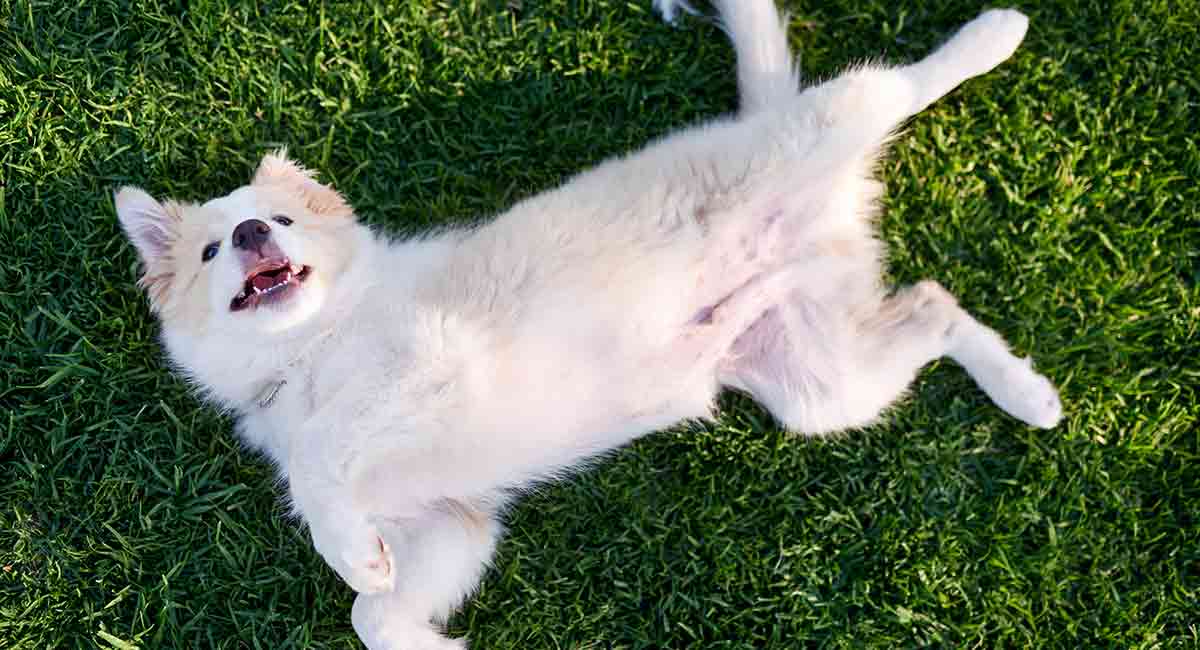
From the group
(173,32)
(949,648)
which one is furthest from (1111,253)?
(173,32)

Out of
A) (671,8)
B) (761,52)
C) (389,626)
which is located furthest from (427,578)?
(671,8)

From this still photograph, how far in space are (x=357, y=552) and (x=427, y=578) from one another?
47cm

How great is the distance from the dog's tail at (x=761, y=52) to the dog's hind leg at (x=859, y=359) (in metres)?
0.77

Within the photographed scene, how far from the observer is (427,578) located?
279 centimetres

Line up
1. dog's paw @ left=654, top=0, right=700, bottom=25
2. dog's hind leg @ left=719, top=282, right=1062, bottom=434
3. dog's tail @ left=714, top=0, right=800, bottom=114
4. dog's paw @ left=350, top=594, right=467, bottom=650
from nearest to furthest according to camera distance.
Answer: dog's paw @ left=350, top=594, right=467, bottom=650 < dog's hind leg @ left=719, top=282, right=1062, bottom=434 < dog's tail @ left=714, top=0, right=800, bottom=114 < dog's paw @ left=654, top=0, right=700, bottom=25

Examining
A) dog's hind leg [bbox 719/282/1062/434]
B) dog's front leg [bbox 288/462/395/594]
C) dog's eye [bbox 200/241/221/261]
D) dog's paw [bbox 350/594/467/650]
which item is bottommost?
dog's paw [bbox 350/594/467/650]

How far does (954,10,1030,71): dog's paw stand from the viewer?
307cm

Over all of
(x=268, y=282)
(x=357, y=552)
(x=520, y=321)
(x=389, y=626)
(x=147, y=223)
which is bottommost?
(x=389, y=626)

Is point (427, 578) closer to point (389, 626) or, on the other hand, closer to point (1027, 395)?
point (389, 626)

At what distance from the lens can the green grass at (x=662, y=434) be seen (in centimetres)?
311

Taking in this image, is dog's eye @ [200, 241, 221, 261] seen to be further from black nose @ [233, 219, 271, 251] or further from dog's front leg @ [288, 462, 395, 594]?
dog's front leg @ [288, 462, 395, 594]

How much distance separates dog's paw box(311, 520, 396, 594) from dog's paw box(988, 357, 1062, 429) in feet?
7.34

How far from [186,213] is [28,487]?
128 cm

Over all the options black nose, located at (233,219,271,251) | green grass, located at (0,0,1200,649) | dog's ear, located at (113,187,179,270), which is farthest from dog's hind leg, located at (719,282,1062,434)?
dog's ear, located at (113,187,179,270)
